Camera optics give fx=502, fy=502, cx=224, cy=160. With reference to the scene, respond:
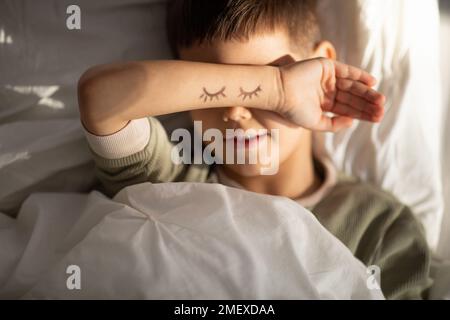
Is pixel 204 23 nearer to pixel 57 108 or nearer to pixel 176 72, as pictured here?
pixel 176 72

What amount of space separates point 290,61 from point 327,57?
3.9 inches

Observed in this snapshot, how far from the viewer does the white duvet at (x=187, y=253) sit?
0.65 meters

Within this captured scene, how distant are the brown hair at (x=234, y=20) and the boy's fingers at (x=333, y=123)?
0.40ft

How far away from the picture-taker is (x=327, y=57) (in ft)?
2.90

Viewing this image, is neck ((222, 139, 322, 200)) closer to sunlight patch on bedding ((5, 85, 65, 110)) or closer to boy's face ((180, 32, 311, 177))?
boy's face ((180, 32, 311, 177))

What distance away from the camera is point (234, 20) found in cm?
76

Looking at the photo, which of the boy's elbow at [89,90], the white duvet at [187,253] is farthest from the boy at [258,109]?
the white duvet at [187,253]

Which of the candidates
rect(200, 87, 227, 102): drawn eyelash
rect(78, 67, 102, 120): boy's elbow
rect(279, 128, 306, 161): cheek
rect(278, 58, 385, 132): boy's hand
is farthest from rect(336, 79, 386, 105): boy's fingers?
rect(78, 67, 102, 120): boy's elbow

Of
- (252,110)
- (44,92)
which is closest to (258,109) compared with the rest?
(252,110)
